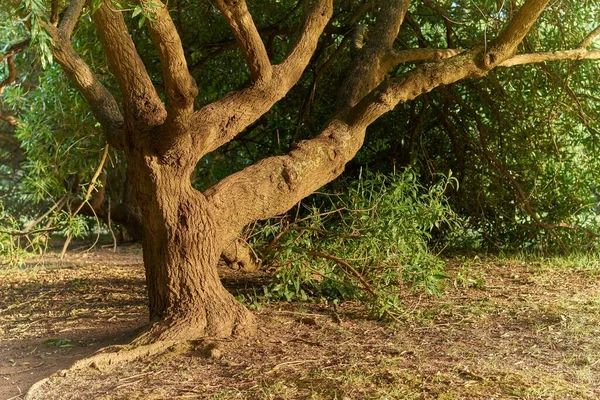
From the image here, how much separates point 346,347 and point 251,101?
5.20ft

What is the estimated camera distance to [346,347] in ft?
14.0

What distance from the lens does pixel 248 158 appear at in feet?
26.1

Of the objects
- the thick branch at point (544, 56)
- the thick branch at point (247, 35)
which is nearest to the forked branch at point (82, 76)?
the thick branch at point (247, 35)

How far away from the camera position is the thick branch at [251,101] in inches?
176

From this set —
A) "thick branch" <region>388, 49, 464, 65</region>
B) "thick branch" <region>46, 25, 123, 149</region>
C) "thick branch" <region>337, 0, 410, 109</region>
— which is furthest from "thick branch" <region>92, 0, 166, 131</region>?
A: "thick branch" <region>388, 49, 464, 65</region>

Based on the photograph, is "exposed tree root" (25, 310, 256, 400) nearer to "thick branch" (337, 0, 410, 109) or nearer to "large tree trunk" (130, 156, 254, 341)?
"large tree trunk" (130, 156, 254, 341)

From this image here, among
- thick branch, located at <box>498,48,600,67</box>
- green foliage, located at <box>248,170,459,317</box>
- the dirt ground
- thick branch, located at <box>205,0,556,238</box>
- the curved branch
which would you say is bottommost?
the dirt ground

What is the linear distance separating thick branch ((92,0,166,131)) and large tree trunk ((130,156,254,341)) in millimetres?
255

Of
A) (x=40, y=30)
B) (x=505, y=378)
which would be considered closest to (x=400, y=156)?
(x=505, y=378)

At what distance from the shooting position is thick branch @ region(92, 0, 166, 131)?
4.11m

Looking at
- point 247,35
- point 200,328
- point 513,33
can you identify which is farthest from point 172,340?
point 513,33

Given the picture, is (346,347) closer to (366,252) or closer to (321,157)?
(366,252)

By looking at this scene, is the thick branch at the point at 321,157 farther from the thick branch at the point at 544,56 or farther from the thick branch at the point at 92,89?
the thick branch at the point at 92,89

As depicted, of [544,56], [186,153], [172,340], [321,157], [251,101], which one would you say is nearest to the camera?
[172,340]
